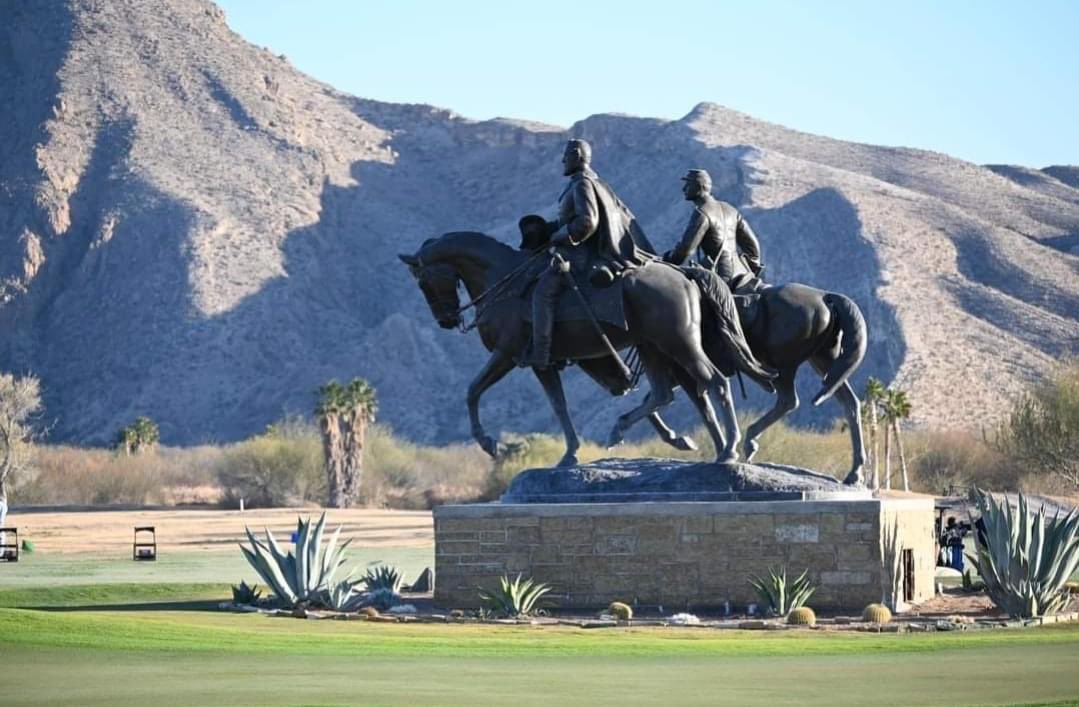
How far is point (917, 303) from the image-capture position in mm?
112750

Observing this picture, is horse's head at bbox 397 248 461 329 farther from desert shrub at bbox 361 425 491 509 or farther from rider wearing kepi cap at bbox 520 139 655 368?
desert shrub at bbox 361 425 491 509

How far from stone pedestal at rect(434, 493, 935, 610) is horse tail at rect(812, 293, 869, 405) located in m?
1.56

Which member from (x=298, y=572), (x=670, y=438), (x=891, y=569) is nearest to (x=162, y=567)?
(x=298, y=572)

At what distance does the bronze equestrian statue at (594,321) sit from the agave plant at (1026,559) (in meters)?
3.32

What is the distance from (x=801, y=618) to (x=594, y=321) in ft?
14.1

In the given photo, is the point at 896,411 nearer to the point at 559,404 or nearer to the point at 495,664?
the point at 559,404

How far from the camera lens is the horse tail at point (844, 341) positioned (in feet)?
82.7

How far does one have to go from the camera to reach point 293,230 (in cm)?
15612

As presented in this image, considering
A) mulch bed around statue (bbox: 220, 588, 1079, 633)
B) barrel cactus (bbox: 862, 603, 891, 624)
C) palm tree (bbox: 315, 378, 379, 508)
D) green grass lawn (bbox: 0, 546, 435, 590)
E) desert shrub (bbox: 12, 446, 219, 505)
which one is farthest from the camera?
desert shrub (bbox: 12, 446, 219, 505)

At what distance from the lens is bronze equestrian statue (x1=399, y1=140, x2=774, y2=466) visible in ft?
81.1

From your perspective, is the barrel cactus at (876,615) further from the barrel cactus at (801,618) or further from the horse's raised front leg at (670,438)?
the horse's raised front leg at (670,438)

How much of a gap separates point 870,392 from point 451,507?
56186 mm

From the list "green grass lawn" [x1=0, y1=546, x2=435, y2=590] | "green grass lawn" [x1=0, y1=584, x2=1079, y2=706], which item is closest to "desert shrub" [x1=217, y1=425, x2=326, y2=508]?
"green grass lawn" [x1=0, y1=546, x2=435, y2=590]

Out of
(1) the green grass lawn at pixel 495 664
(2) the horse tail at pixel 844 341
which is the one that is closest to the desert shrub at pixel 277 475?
(2) the horse tail at pixel 844 341
